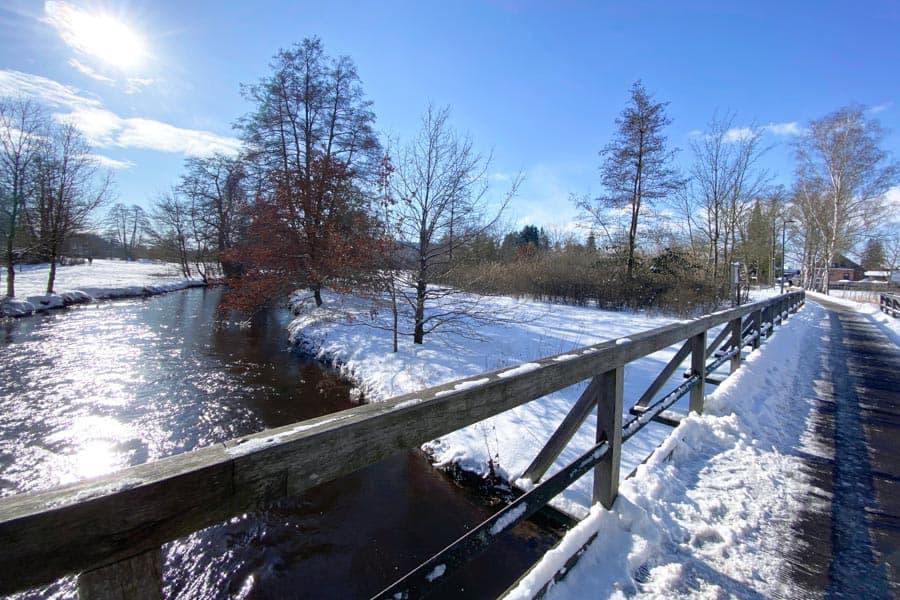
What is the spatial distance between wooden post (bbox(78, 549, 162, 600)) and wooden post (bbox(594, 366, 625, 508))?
2134 millimetres

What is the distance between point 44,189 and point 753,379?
80.1 ft

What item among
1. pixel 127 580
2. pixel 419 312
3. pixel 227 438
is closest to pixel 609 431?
pixel 127 580

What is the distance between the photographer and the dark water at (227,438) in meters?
3.21

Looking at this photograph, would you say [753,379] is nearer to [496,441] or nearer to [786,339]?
[496,441]

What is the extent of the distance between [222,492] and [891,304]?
75.2 ft

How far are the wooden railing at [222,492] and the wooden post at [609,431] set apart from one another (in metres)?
0.46

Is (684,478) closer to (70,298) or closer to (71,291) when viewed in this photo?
(70,298)

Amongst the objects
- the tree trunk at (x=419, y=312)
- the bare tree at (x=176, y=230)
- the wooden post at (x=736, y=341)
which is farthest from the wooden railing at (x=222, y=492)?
the bare tree at (x=176, y=230)

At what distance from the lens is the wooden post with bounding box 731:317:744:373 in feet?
17.5

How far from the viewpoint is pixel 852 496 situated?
2.77 metres

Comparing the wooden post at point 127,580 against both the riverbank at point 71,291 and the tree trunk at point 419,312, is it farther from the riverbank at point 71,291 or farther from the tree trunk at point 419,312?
the riverbank at point 71,291

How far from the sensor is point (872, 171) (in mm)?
23562

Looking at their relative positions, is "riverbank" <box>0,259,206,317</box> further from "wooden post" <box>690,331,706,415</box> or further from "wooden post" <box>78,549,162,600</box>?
"wooden post" <box>690,331,706,415</box>

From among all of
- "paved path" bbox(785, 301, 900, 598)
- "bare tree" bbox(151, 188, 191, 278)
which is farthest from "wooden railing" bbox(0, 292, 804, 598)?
"bare tree" bbox(151, 188, 191, 278)
